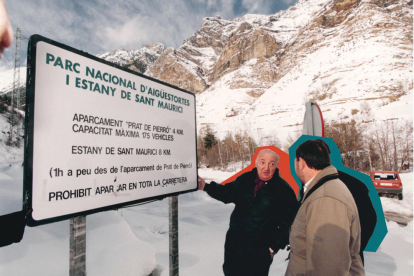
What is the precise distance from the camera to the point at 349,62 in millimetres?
57938

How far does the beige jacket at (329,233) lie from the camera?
1310mm

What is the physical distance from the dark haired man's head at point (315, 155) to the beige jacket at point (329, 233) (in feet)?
0.43

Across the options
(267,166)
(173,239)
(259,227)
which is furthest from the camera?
(267,166)

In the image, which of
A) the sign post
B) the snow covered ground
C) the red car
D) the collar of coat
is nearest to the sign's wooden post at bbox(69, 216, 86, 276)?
the sign post

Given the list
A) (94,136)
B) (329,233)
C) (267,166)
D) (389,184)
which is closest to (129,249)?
(94,136)

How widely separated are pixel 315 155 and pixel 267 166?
708mm

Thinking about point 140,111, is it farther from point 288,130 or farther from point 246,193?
point 288,130

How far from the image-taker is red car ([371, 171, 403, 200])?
10102 mm

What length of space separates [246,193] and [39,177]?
6.28ft

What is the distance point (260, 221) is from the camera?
225cm

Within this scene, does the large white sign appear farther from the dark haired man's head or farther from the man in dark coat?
the dark haired man's head

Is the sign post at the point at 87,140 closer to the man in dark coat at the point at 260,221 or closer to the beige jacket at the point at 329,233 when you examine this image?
the man in dark coat at the point at 260,221

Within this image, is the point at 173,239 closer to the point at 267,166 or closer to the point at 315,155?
the point at 267,166

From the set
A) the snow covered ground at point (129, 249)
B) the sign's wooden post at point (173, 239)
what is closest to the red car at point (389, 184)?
the snow covered ground at point (129, 249)
